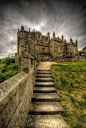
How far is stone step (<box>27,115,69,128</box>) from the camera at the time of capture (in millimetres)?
2006

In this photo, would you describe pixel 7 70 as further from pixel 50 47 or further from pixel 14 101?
pixel 14 101

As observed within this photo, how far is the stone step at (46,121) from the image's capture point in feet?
6.58

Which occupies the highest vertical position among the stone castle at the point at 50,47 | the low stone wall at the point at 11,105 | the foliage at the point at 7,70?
the stone castle at the point at 50,47

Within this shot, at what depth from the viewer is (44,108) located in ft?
8.59

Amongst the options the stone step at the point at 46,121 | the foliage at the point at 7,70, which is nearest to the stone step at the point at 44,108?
the stone step at the point at 46,121

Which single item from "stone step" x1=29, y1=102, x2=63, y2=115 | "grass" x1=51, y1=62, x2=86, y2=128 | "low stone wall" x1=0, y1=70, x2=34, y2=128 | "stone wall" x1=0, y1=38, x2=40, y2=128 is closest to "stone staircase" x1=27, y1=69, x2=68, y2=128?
"stone step" x1=29, y1=102, x2=63, y2=115

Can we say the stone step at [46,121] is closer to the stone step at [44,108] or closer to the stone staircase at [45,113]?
the stone staircase at [45,113]

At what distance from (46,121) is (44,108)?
48 centimetres

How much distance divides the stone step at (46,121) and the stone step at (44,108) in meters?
0.13

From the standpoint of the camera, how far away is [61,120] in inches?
86.9

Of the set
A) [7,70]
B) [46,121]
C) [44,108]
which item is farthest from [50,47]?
[46,121]

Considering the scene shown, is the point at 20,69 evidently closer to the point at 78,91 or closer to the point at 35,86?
the point at 35,86

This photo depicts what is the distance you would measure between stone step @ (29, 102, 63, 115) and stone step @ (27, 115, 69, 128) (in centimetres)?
13

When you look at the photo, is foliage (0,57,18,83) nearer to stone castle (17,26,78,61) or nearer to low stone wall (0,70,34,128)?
stone castle (17,26,78,61)
